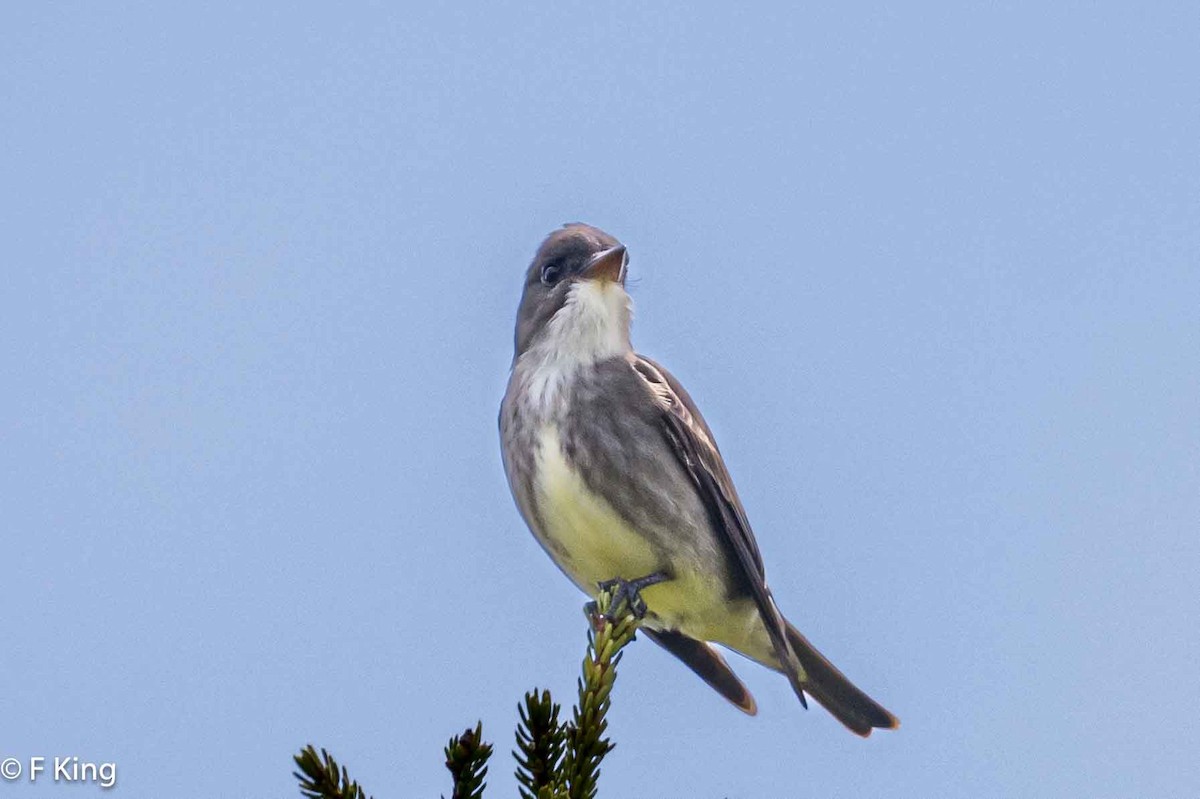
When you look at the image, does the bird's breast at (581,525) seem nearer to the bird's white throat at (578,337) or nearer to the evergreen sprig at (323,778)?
the bird's white throat at (578,337)

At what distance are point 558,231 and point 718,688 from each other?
2679mm

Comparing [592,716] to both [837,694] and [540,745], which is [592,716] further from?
[837,694]

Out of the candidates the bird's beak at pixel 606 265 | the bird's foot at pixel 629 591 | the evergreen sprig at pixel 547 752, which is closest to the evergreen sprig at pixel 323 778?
the evergreen sprig at pixel 547 752

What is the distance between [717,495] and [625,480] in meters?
0.63

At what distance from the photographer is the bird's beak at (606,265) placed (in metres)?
7.49

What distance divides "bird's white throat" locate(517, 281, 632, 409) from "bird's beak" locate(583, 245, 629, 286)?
0.12 ft

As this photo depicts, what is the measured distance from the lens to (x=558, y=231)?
7.96 meters

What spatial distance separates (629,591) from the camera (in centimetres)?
684

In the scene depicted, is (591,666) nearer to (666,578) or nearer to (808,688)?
(666,578)

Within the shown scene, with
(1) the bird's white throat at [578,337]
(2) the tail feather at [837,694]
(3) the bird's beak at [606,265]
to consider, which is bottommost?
(2) the tail feather at [837,694]

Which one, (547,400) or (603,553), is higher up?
(547,400)

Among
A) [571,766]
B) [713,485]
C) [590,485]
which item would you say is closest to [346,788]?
[571,766]

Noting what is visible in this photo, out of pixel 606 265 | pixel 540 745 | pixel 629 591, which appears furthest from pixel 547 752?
pixel 606 265

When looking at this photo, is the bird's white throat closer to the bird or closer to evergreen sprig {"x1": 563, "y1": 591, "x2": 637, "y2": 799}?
the bird
